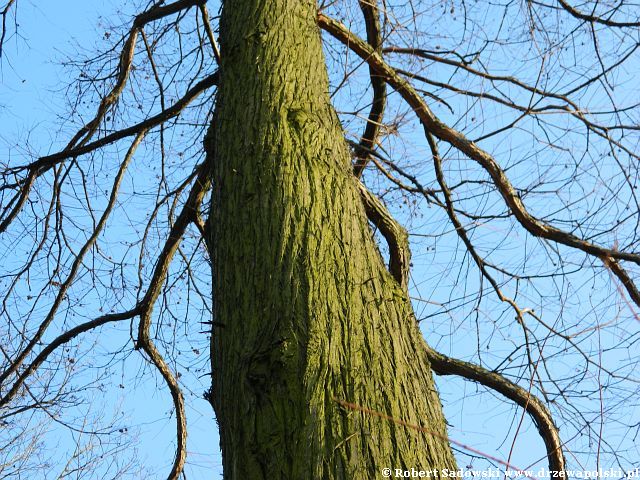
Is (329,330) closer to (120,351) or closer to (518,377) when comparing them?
(518,377)

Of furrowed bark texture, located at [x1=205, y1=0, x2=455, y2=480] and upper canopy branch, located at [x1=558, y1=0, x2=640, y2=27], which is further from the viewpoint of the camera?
upper canopy branch, located at [x1=558, y1=0, x2=640, y2=27]

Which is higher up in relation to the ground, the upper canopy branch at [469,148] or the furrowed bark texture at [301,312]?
the upper canopy branch at [469,148]

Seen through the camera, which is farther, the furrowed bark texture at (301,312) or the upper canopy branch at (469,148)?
the upper canopy branch at (469,148)

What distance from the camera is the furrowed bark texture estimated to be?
1783mm

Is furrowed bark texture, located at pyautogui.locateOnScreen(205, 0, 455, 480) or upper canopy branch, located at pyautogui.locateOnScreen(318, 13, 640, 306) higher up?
upper canopy branch, located at pyautogui.locateOnScreen(318, 13, 640, 306)

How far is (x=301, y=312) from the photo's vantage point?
1.98m

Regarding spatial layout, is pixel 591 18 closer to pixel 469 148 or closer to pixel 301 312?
pixel 469 148

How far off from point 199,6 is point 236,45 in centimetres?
164

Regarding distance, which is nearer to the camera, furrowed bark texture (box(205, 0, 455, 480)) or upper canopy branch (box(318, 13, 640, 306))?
furrowed bark texture (box(205, 0, 455, 480))

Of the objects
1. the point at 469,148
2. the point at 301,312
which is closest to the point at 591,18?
the point at 469,148

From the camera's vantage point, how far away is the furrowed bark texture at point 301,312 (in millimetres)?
1783

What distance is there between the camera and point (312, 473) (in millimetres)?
1708

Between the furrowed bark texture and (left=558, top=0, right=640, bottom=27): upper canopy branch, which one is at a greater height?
(left=558, top=0, right=640, bottom=27): upper canopy branch

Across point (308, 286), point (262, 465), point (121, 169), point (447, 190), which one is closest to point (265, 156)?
point (308, 286)
